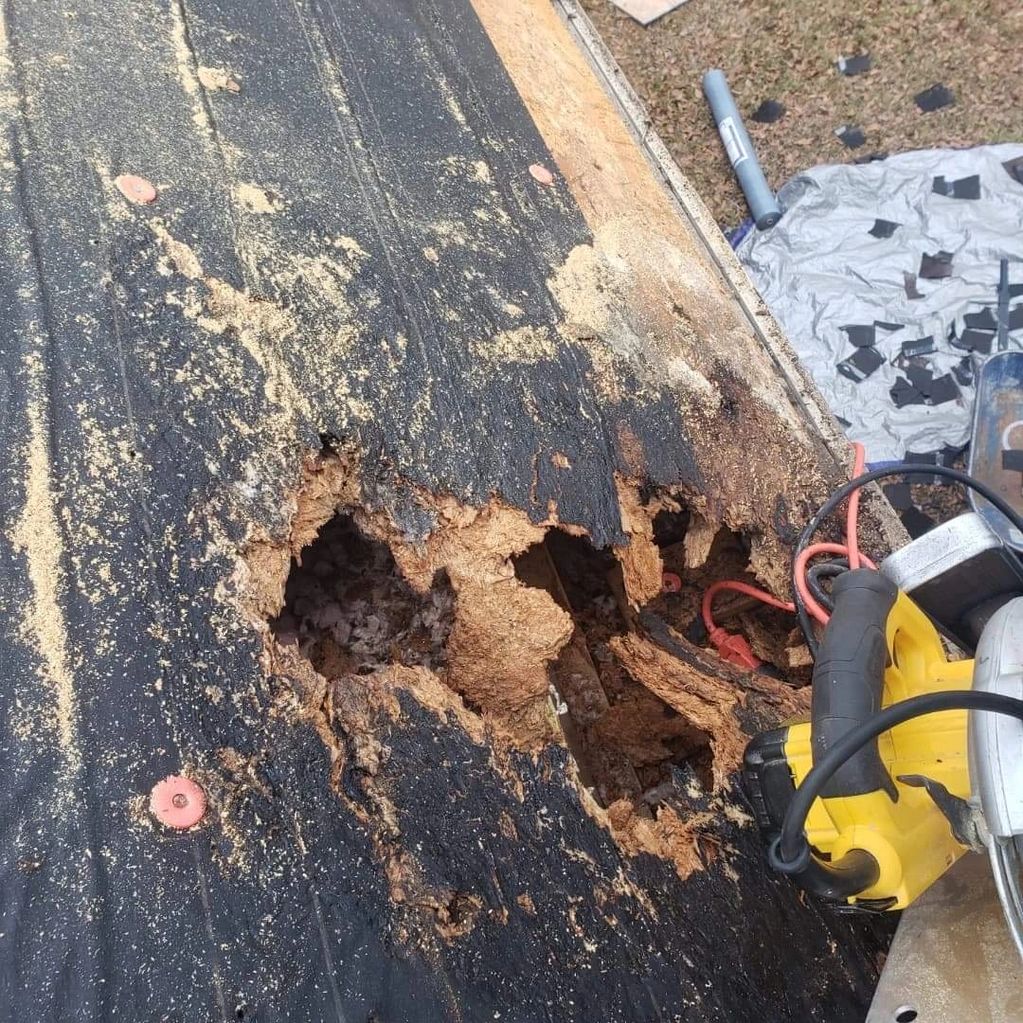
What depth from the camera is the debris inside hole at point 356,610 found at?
5.30ft

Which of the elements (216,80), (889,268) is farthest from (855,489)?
(889,268)

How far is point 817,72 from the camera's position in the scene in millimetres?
3924

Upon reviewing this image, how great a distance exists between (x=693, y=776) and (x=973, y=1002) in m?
0.52

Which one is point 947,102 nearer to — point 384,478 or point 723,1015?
point 384,478

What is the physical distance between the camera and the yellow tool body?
1.14 m

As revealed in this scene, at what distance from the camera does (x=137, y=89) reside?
1.89 meters

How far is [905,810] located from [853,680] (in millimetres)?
194

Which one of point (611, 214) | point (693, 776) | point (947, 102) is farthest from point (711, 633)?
point (947, 102)

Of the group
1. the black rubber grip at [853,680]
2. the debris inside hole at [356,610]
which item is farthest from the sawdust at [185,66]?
the black rubber grip at [853,680]

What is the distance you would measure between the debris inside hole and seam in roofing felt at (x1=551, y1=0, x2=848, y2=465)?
39.0 inches

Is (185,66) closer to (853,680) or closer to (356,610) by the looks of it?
(356,610)

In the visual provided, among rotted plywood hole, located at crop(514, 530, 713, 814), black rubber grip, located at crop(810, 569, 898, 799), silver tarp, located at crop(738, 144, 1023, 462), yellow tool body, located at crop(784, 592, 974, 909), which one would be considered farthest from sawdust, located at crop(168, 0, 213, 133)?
silver tarp, located at crop(738, 144, 1023, 462)

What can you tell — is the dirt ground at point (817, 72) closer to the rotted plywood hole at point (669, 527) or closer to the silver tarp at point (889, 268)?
the silver tarp at point (889, 268)

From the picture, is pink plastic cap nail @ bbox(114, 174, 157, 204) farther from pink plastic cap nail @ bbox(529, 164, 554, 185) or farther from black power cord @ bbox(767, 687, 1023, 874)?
Answer: black power cord @ bbox(767, 687, 1023, 874)
